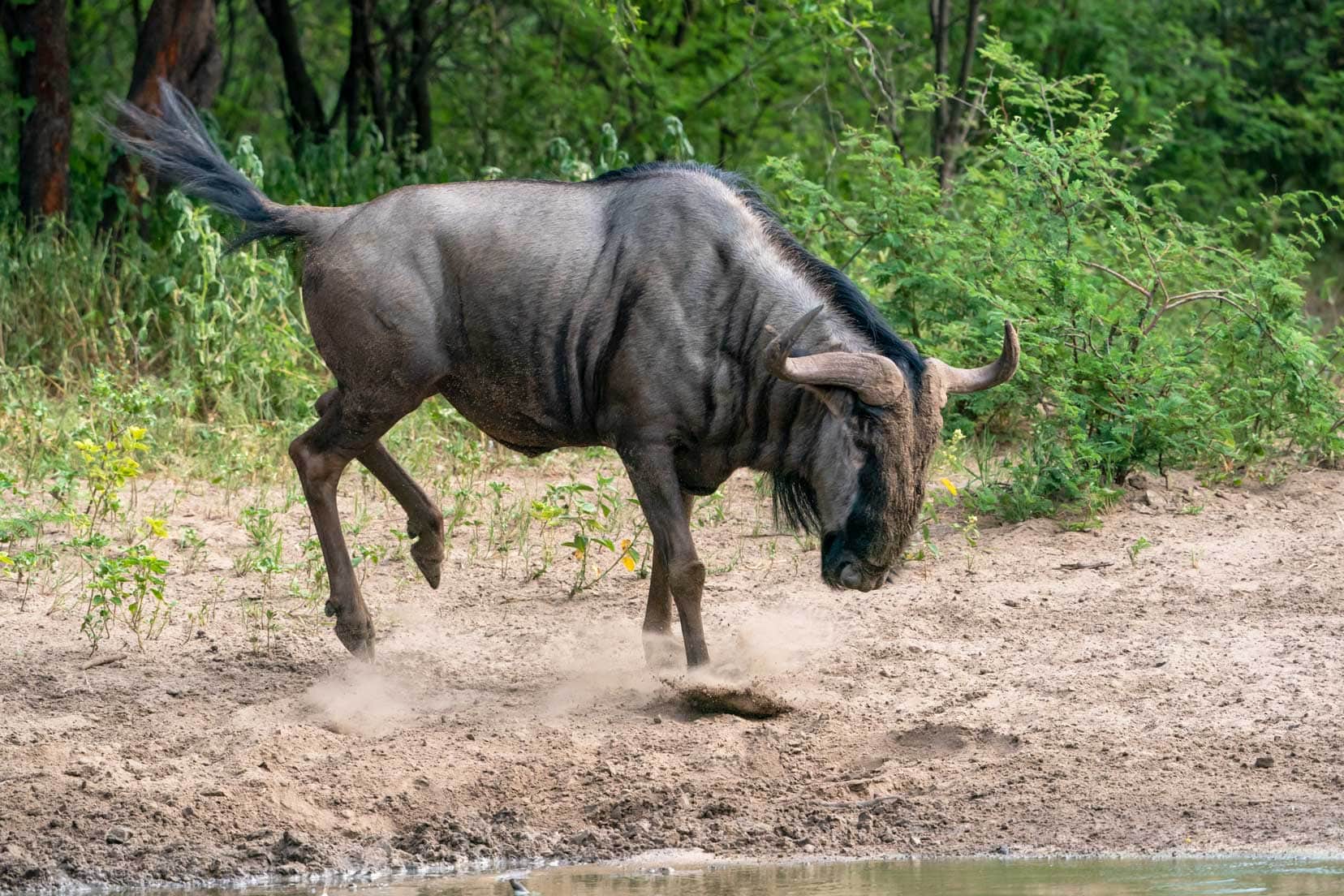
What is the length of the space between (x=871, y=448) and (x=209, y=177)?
2.77 meters

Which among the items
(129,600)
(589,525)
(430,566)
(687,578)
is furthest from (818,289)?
(129,600)

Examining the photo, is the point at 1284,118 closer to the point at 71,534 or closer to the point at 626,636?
the point at 626,636

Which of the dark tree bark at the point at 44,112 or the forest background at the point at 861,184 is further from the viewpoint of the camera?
the dark tree bark at the point at 44,112

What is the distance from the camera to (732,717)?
5.77m

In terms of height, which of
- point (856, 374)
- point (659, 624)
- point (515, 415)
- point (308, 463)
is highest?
point (856, 374)

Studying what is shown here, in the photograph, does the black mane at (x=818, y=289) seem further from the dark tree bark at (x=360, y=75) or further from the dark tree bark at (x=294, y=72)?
the dark tree bark at (x=360, y=75)

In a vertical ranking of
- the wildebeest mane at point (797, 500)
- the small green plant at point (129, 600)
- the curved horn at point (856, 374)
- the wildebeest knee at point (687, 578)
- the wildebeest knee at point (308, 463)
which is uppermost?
the curved horn at point (856, 374)

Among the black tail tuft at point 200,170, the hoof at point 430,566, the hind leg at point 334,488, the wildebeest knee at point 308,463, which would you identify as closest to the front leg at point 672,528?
the hind leg at point 334,488

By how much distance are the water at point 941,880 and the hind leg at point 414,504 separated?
196 centimetres

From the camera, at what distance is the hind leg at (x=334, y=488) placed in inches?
249

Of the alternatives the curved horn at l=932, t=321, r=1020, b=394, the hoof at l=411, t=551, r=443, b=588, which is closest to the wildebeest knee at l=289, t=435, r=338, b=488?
the hoof at l=411, t=551, r=443, b=588

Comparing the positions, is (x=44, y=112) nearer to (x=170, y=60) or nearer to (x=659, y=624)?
(x=170, y=60)

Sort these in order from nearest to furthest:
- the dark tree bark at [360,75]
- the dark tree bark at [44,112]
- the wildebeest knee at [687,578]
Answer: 1. the wildebeest knee at [687,578]
2. the dark tree bark at [44,112]
3. the dark tree bark at [360,75]

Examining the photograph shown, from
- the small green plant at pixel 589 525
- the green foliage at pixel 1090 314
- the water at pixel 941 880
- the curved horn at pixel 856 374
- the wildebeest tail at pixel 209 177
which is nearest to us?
the water at pixel 941 880
